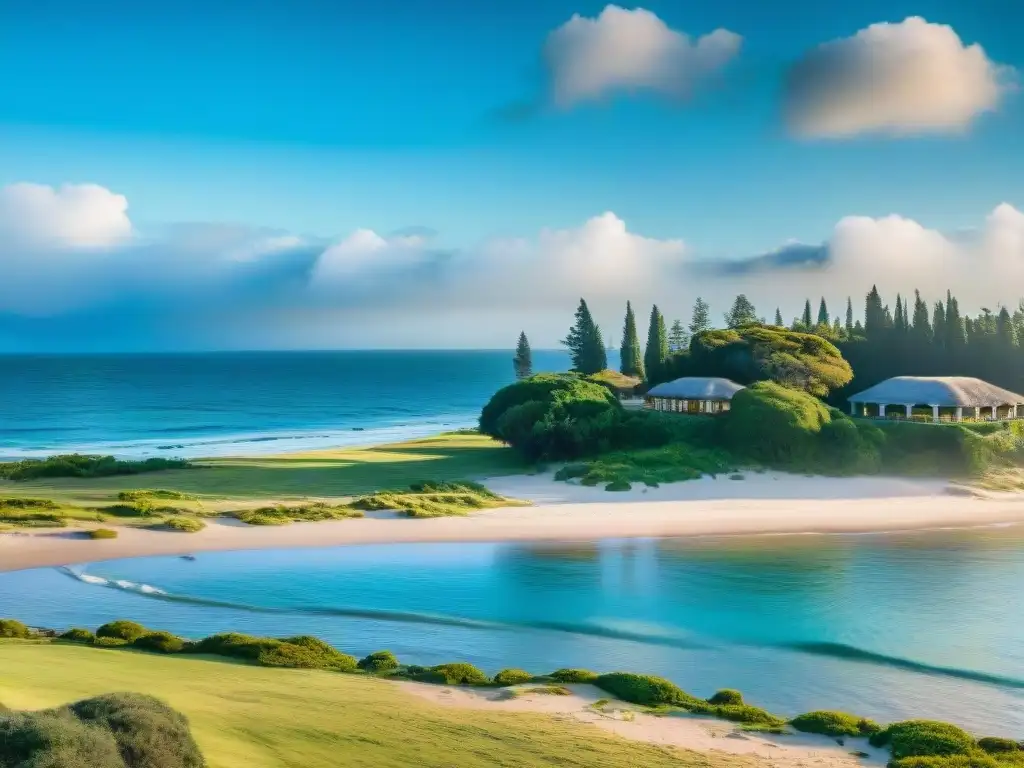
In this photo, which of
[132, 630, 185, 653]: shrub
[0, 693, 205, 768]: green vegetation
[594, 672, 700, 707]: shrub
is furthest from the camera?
[132, 630, 185, 653]: shrub

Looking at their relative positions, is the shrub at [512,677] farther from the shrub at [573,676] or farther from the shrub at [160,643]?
the shrub at [160,643]

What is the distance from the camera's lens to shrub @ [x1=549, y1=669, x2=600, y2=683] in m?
16.3

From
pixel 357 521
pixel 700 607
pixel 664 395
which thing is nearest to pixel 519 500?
pixel 357 521

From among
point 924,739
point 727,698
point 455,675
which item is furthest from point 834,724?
point 455,675

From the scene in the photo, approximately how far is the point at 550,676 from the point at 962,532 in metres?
25.8

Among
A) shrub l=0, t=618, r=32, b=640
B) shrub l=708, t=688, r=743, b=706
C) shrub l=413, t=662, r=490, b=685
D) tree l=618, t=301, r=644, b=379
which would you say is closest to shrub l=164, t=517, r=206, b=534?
shrub l=0, t=618, r=32, b=640

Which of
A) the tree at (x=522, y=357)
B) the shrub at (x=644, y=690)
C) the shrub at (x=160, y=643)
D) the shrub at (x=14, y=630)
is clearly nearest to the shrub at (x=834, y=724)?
the shrub at (x=644, y=690)

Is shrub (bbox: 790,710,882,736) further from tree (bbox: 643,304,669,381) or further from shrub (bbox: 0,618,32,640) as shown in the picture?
tree (bbox: 643,304,669,381)

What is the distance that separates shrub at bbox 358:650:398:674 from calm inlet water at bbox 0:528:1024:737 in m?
1.29

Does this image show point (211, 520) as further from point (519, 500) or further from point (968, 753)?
point (968, 753)

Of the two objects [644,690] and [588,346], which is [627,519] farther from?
[588,346]

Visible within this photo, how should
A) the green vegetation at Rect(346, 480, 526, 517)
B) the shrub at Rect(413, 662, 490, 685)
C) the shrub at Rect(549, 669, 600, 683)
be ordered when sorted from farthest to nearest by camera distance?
the green vegetation at Rect(346, 480, 526, 517), the shrub at Rect(549, 669, 600, 683), the shrub at Rect(413, 662, 490, 685)

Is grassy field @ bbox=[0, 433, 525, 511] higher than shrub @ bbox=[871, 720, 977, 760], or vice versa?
grassy field @ bbox=[0, 433, 525, 511]

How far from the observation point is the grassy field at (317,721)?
11125 millimetres
